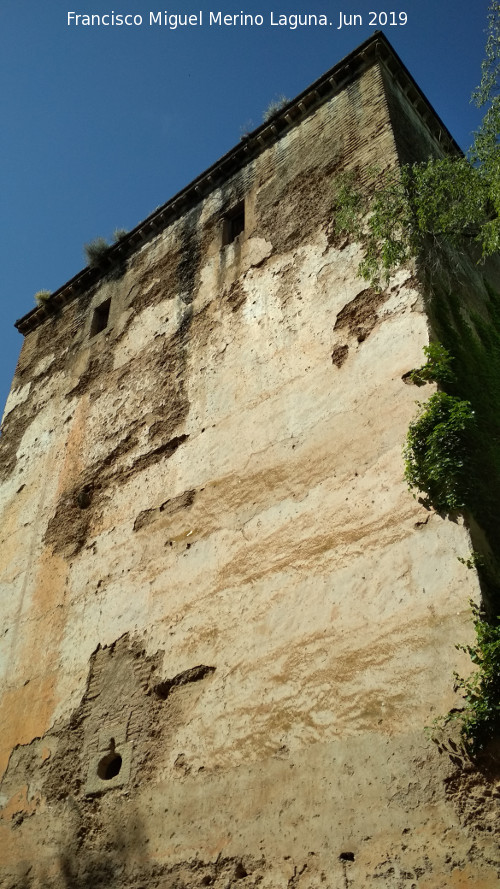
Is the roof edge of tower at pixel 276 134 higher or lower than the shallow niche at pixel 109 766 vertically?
higher

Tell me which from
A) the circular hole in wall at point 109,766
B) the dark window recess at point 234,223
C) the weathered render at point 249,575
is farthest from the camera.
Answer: the dark window recess at point 234,223

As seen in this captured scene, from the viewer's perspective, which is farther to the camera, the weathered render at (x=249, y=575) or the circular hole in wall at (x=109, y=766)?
the circular hole in wall at (x=109, y=766)

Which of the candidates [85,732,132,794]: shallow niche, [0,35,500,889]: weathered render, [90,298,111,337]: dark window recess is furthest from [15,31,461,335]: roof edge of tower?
[85,732,132,794]: shallow niche

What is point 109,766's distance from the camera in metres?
6.14

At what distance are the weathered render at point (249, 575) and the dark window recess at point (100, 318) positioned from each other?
0.47m

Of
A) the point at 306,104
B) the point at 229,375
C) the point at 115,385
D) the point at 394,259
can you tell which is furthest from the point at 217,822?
the point at 306,104

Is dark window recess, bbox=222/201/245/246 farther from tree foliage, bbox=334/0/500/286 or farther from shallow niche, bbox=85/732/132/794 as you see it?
shallow niche, bbox=85/732/132/794

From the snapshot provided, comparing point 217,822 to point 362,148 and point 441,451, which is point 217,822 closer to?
point 441,451

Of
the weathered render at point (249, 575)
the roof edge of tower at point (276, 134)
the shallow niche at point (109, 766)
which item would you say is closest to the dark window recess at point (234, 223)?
the weathered render at point (249, 575)

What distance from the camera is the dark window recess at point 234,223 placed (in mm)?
8914

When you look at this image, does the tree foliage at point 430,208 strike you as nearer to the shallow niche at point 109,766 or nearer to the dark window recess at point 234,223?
the dark window recess at point 234,223

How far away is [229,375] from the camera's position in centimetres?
736

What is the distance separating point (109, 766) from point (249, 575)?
1996 millimetres

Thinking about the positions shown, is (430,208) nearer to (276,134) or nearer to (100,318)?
(276,134)
